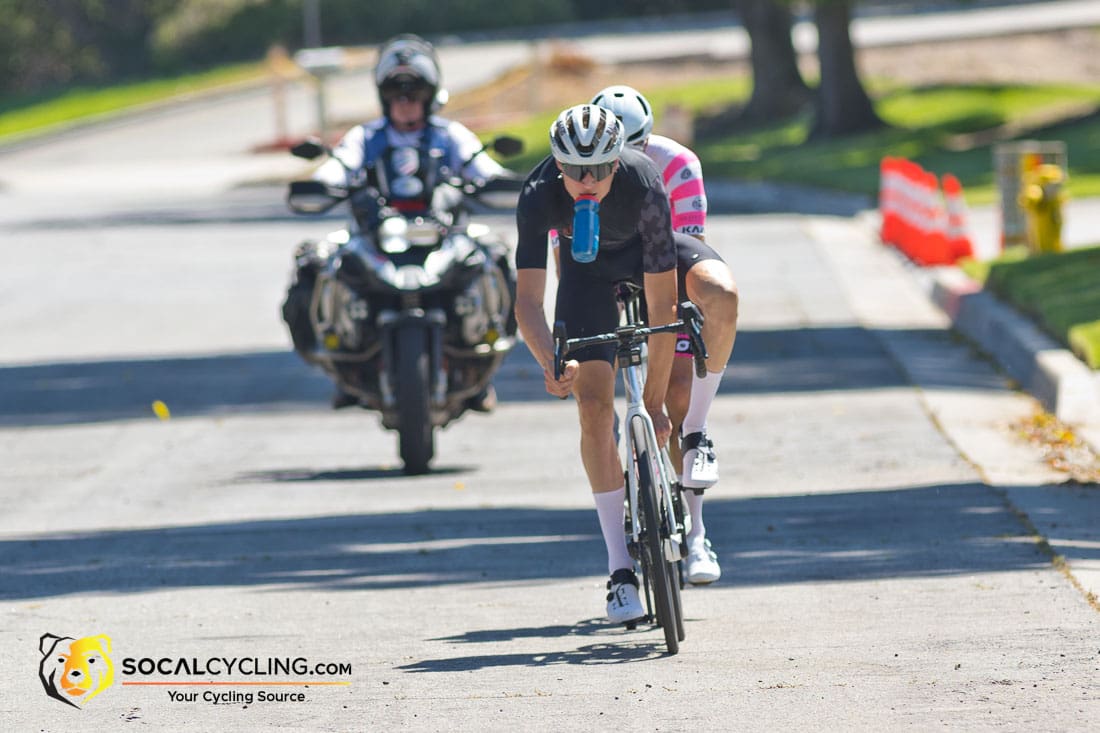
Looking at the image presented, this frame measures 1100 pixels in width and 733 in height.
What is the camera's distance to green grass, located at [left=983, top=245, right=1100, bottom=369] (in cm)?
1456

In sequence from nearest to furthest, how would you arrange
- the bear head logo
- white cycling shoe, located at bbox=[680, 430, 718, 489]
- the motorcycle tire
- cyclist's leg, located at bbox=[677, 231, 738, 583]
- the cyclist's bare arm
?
the bear head logo < the cyclist's bare arm < cyclist's leg, located at bbox=[677, 231, 738, 583] < white cycling shoe, located at bbox=[680, 430, 718, 489] < the motorcycle tire

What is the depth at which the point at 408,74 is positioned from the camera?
39.7 feet

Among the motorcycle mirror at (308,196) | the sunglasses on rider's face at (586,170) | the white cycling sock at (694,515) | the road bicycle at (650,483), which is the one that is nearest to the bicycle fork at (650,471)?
the road bicycle at (650,483)

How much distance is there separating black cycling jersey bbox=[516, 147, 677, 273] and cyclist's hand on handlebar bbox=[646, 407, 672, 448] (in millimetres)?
533

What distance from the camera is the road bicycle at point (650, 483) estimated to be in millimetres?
7457

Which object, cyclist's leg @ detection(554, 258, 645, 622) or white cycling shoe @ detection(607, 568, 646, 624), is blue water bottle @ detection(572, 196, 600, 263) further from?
white cycling shoe @ detection(607, 568, 646, 624)

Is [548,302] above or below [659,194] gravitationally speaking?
below

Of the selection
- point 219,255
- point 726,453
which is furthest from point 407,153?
point 219,255

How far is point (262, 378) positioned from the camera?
55.2 feet

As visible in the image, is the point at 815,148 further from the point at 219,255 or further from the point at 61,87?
the point at 61,87

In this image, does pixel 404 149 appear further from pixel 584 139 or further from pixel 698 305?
pixel 584 139

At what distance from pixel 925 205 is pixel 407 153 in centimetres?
1137

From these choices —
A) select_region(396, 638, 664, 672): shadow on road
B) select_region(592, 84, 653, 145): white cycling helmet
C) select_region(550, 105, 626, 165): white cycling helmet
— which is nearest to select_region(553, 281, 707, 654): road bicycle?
select_region(396, 638, 664, 672): shadow on road

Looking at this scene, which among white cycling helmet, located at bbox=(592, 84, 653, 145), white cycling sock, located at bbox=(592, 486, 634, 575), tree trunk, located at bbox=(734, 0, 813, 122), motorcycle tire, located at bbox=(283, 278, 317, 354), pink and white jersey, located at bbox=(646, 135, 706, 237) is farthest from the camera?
tree trunk, located at bbox=(734, 0, 813, 122)
